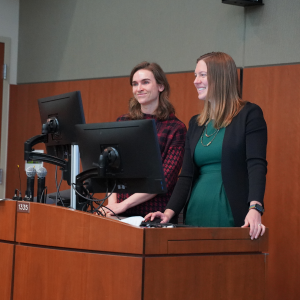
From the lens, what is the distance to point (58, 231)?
73.9 inches

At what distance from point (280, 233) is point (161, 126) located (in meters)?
1.47

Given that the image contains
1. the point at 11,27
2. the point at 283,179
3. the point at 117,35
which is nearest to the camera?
the point at 283,179

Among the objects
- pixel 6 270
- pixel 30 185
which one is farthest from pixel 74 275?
pixel 30 185

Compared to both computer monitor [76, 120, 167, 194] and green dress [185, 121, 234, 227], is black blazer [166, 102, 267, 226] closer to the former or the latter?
green dress [185, 121, 234, 227]

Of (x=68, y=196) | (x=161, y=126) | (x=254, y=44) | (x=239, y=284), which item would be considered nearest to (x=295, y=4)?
(x=254, y=44)

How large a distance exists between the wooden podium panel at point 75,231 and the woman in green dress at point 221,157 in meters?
0.36

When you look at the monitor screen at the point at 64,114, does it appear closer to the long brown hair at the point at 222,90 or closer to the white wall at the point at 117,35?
the long brown hair at the point at 222,90

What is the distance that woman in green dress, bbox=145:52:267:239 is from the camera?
2.13 metres

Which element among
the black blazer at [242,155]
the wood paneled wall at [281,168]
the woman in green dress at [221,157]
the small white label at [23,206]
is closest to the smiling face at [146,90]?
the woman in green dress at [221,157]

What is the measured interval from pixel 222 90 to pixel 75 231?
3.20 feet

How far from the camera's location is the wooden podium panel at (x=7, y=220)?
6.61ft

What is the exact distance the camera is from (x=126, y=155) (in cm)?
201

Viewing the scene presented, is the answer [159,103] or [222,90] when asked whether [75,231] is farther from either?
[159,103]

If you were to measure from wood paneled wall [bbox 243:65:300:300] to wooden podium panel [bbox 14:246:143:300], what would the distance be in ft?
7.13
